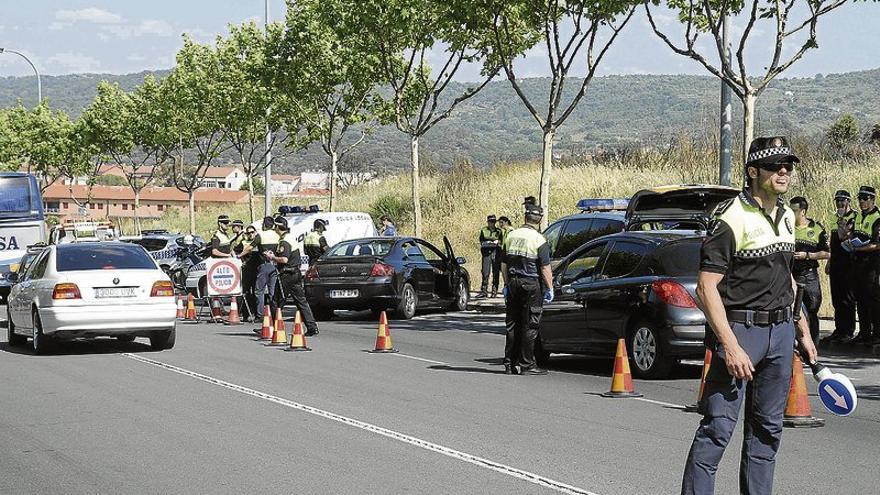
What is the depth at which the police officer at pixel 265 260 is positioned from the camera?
21.2 metres

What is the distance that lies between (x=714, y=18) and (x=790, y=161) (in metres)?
14.6

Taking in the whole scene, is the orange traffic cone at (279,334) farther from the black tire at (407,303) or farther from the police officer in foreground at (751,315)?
the police officer in foreground at (751,315)

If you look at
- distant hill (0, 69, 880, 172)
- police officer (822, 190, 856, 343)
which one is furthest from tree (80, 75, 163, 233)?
distant hill (0, 69, 880, 172)

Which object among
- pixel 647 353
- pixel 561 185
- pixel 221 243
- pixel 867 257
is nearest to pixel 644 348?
pixel 647 353

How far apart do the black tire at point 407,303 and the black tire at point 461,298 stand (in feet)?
4.78

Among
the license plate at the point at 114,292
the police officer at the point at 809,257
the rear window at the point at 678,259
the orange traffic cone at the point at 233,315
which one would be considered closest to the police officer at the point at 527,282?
the rear window at the point at 678,259

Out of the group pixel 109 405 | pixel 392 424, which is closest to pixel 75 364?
pixel 109 405

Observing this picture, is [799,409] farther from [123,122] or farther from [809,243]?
[123,122]

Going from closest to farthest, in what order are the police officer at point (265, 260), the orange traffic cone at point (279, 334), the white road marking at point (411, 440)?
the white road marking at point (411, 440), the orange traffic cone at point (279, 334), the police officer at point (265, 260)

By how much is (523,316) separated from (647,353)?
141cm

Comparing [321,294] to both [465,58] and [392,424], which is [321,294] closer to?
[465,58]

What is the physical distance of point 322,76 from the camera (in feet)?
119

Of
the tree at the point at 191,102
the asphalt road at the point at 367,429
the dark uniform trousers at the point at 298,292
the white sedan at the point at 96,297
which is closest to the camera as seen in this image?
the asphalt road at the point at 367,429

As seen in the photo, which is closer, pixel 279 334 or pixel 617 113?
pixel 279 334
